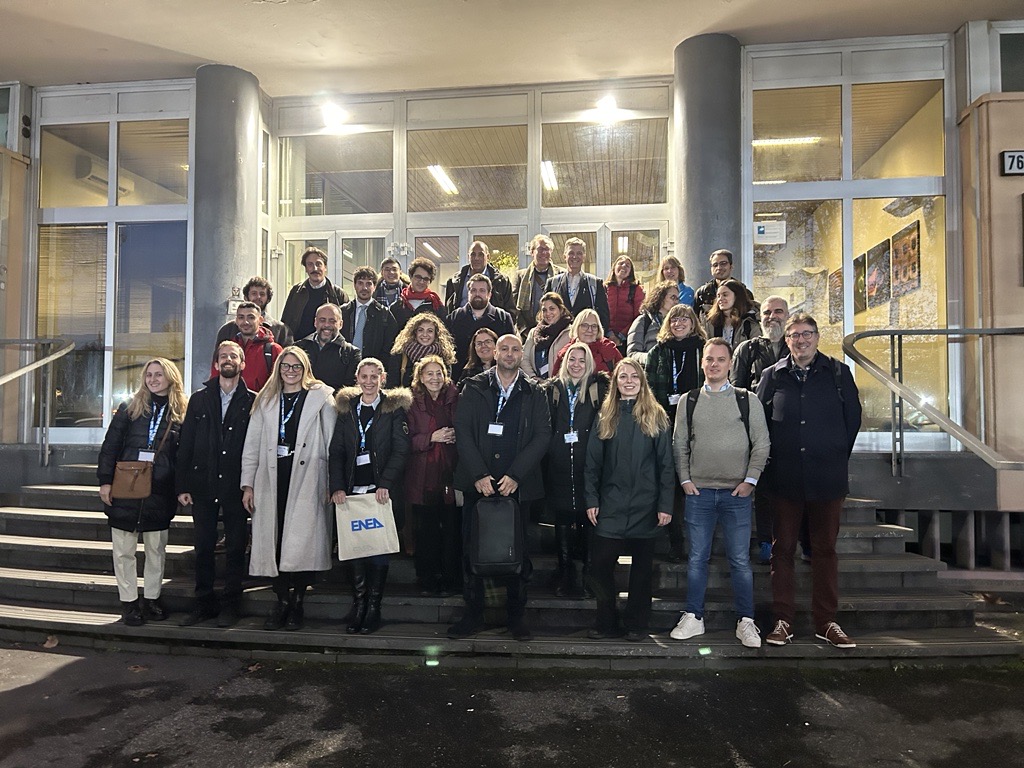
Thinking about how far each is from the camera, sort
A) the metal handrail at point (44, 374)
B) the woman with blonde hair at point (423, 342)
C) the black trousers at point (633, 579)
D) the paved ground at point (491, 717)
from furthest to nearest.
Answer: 1. the metal handrail at point (44, 374)
2. the woman with blonde hair at point (423, 342)
3. the black trousers at point (633, 579)
4. the paved ground at point (491, 717)

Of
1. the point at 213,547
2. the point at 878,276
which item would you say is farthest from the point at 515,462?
the point at 878,276

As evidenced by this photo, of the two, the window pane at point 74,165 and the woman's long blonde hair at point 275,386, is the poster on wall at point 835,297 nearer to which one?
the woman's long blonde hair at point 275,386

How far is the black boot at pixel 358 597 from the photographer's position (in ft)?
16.2

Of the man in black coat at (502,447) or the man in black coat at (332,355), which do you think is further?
the man in black coat at (332,355)

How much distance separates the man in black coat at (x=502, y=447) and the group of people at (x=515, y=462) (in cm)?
1

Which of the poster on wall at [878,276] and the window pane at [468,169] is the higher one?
the window pane at [468,169]

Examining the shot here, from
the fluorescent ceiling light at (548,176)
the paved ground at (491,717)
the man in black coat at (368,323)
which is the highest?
the fluorescent ceiling light at (548,176)

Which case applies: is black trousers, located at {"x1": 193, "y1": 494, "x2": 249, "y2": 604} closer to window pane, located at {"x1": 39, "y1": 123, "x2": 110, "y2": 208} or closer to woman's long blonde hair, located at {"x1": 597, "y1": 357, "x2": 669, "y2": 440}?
woman's long blonde hair, located at {"x1": 597, "y1": 357, "x2": 669, "y2": 440}

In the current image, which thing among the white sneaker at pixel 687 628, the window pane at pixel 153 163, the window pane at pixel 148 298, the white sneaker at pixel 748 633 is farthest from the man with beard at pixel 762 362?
the window pane at pixel 153 163

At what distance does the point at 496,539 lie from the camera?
468 cm

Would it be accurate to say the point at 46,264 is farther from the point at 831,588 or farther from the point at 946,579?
the point at 946,579

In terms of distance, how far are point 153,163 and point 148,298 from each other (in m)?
1.82

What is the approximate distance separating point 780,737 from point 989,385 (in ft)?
18.8

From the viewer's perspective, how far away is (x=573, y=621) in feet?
16.6
